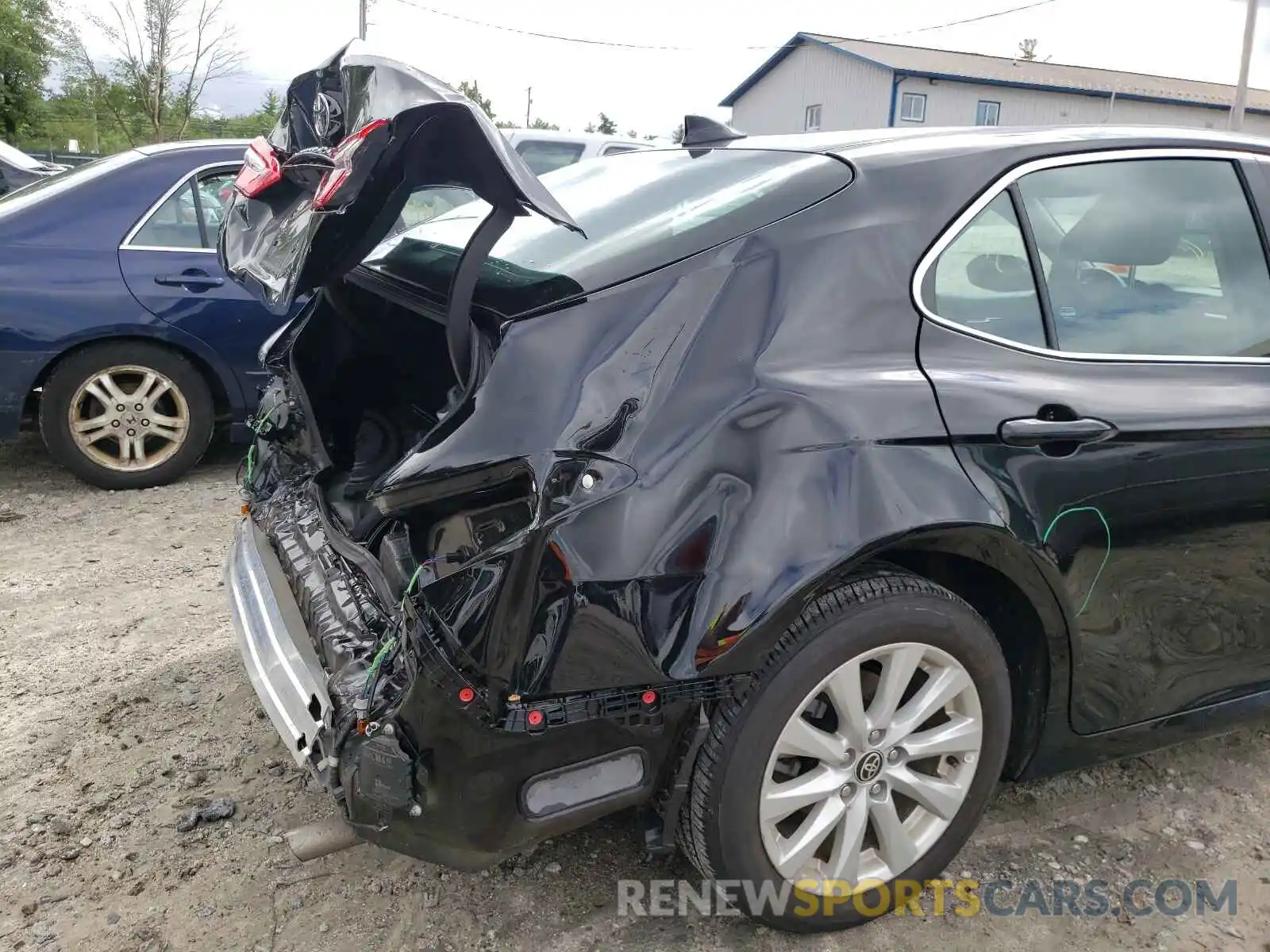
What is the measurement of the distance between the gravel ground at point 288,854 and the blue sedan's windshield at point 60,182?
233 cm

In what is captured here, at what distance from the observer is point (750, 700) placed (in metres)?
1.92

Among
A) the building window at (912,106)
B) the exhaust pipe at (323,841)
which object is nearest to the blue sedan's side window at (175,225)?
the exhaust pipe at (323,841)

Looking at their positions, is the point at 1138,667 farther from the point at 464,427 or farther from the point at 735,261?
the point at 464,427

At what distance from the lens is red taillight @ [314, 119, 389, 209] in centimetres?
188

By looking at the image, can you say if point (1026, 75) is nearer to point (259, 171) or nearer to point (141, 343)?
point (141, 343)

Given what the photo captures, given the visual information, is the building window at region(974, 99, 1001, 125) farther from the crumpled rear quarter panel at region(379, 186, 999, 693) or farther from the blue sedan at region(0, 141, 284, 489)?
the crumpled rear quarter panel at region(379, 186, 999, 693)

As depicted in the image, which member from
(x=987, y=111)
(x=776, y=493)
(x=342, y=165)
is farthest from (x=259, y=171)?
(x=987, y=111)

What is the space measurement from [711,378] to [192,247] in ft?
13.3

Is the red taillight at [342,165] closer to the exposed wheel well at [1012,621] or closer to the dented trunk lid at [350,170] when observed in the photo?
the dented trunk lid at [350,170]

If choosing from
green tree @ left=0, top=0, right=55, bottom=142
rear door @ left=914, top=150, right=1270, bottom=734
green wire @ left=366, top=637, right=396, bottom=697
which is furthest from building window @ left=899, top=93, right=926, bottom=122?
green wire @ left=366, top=637, right=396, bottom=697

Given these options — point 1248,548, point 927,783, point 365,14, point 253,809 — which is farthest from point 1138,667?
point 365,14

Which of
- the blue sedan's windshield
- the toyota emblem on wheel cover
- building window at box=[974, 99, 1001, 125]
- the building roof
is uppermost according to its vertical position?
the building roof

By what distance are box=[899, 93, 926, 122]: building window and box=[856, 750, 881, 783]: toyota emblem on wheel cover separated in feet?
115

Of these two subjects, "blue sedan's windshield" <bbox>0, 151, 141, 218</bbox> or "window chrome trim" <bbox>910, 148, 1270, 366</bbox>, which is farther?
"blue sedan's windshield" <bbox>0, 151, 141, 218</bbox>
